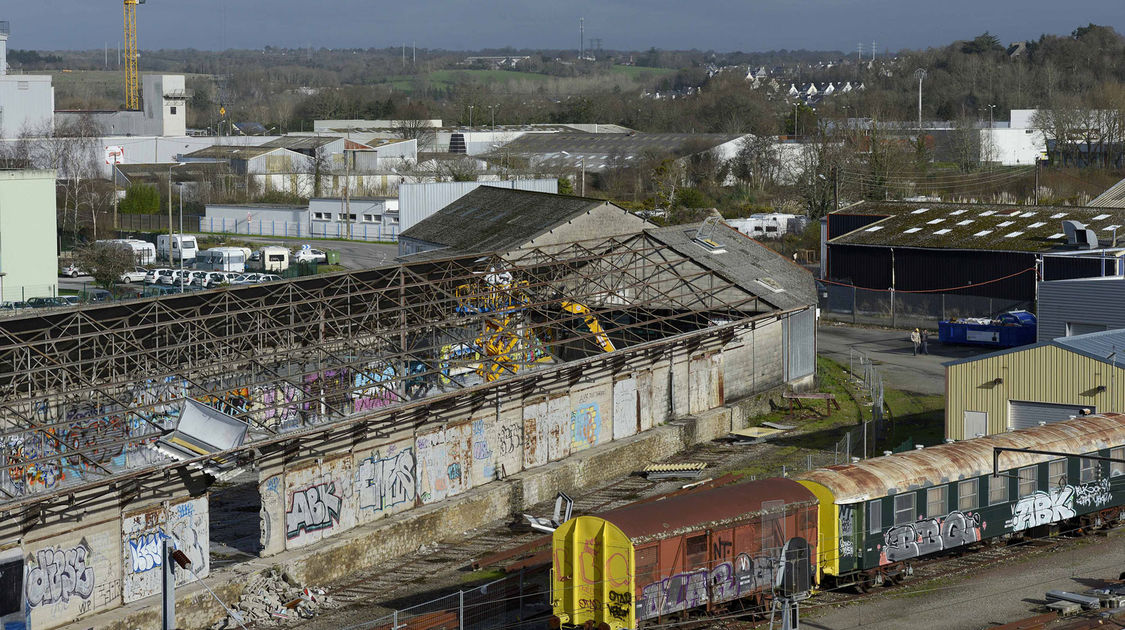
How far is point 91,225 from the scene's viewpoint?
90.5m

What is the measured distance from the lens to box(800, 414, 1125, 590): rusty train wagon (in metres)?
26.1

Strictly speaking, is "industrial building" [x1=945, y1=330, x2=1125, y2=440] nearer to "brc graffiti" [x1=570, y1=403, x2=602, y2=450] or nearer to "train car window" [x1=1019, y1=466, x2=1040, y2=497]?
"train car window" [x1=1019, y1=466, x2=1040, y2=497]

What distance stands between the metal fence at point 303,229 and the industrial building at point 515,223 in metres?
30.6

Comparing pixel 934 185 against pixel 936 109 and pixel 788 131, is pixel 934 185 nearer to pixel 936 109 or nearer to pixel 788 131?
pixel 788 131

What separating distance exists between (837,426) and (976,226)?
23.1 m

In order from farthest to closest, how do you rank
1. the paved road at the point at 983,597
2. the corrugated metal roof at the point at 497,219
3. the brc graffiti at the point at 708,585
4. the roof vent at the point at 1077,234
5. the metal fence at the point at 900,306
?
the metal fence at the point at 900,306, the roof vent at the point at 1077,234, the corrugated metal roof at the point at 497,219, the paved road at the point at 983,597, the brc graffiti at the point at 708,585

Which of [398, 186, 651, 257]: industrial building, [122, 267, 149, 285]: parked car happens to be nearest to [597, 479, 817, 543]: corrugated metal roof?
[398, 186, 651, 257]: industrial building

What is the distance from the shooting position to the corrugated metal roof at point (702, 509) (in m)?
23.4

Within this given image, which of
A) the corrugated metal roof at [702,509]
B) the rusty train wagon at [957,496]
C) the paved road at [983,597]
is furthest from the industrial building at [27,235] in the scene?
the paved road at [983,597]

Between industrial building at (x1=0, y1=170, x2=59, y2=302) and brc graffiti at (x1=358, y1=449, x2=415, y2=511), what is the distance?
37479mm

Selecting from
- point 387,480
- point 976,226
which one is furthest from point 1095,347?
point 976,226

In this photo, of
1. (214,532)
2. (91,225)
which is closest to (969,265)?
(214,532)

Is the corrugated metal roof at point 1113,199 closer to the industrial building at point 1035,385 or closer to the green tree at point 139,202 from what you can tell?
the industrial building at point 1035,385

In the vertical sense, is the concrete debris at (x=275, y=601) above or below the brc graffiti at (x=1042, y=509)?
below
